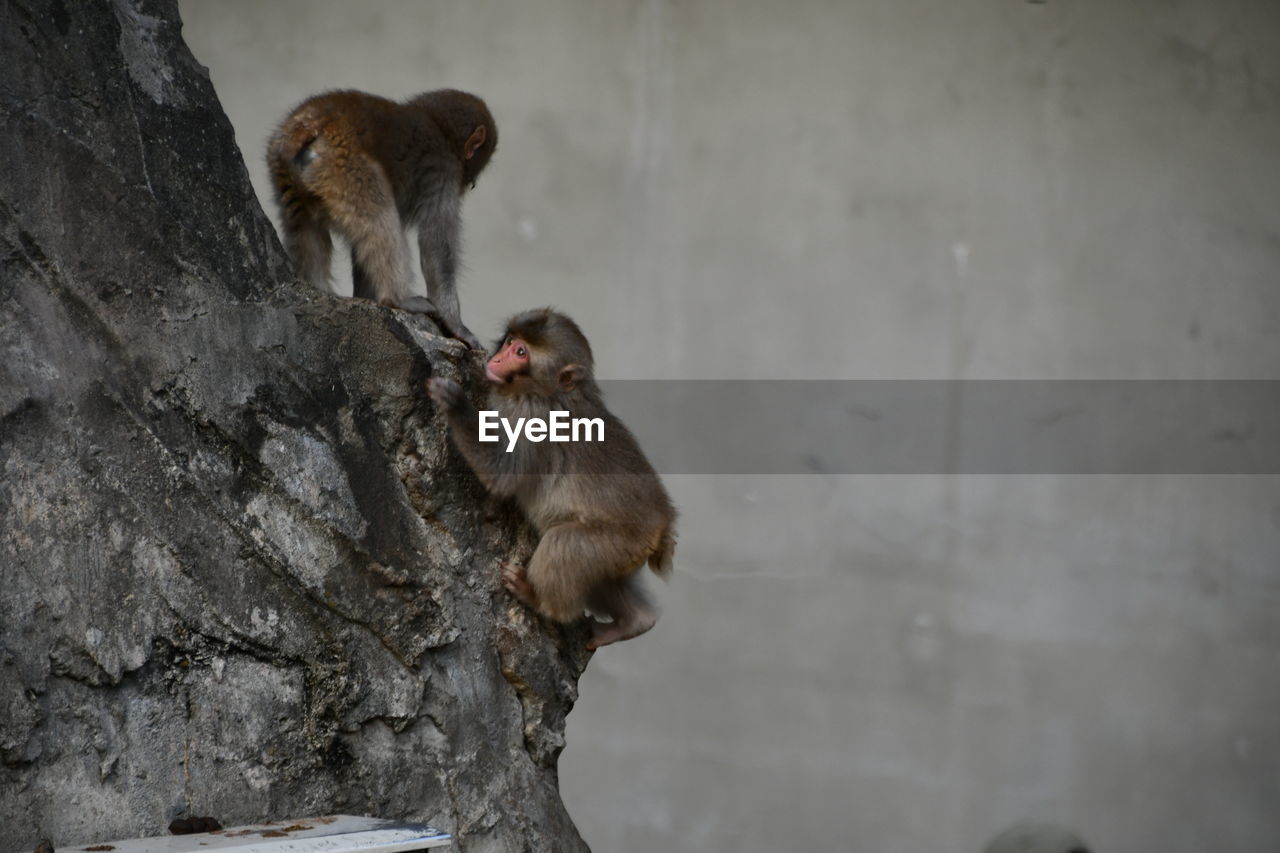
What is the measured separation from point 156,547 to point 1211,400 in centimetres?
552

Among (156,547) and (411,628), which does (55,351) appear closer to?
(156,547)

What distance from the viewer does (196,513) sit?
10.8 ft

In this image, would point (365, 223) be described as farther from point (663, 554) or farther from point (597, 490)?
point (663, 554)

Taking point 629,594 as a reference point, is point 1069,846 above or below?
below

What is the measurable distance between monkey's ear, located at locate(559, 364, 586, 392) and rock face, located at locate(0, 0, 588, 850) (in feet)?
1.34

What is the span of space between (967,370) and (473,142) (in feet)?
10.3

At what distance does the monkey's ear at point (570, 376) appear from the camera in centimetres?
394

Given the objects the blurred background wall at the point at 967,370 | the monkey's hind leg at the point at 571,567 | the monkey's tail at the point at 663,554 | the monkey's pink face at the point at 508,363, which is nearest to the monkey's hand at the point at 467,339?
→ the monkey's pink face at the point at 508,363

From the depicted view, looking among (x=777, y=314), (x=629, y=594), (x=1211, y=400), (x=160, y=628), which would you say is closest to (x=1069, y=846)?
(x=1211, y=400)

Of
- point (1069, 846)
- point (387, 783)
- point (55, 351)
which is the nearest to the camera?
point (55, 351)

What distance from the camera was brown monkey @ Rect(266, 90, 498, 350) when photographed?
14.2 ft

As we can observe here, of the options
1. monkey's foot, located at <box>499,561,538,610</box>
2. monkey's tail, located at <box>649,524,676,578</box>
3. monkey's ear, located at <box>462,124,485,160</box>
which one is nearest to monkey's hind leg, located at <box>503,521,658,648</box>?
monkey's foot, located at <box>499,561,538,610</box>

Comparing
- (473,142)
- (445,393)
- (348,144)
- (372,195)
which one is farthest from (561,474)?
(473,142)

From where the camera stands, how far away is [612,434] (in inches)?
159
